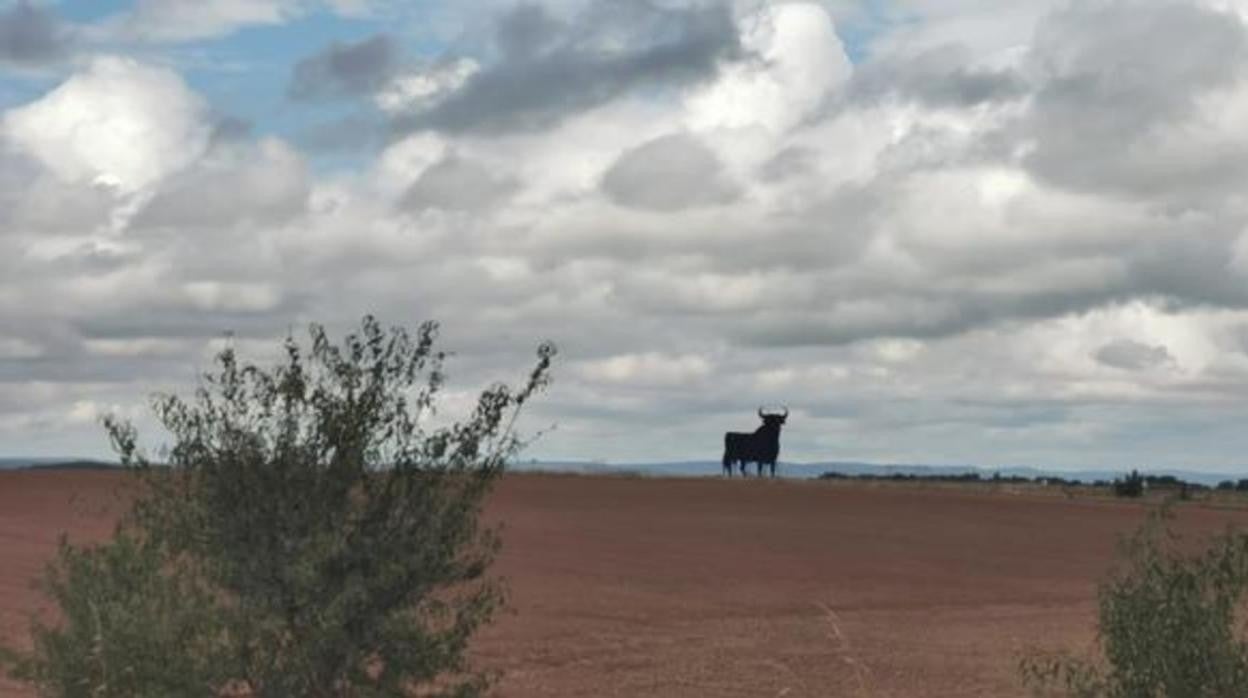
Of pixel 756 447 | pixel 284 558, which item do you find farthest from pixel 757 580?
pixel 756 447

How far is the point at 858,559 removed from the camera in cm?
5431

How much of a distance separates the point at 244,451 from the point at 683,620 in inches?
814

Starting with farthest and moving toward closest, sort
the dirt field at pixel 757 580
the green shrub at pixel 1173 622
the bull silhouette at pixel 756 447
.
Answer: the bull silhouette at pixel 756 447 → the dirt field at pixel 757 580 → the green shrub at pixel 1173 622

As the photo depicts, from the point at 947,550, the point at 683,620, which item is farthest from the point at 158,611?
the point at 947,550

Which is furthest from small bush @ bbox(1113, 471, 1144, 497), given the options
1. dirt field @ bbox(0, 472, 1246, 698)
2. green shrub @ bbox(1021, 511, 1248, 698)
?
green shrub @ bbox(1021, 511, 1248, 698)

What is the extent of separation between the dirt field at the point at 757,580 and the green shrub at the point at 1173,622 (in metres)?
2.51

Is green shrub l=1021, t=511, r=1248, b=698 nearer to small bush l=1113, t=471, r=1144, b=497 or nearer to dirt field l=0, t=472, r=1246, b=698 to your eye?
dirt field l=0, t=472, r=1246, b=698

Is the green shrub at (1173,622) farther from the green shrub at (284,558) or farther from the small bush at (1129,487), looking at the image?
the small bush at (1129,487)

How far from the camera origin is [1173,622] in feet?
51.2

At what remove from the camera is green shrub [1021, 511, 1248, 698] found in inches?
608

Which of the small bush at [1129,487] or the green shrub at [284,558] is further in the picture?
the small bush at [1129,487]

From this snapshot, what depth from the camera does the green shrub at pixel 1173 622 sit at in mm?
15438

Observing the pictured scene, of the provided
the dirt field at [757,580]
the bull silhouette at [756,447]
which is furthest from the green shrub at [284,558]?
the bull silhouette at [756,447]

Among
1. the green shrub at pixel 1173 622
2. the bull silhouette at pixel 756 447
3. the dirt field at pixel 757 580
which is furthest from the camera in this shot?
the bull silhouette at pixel 756 447
